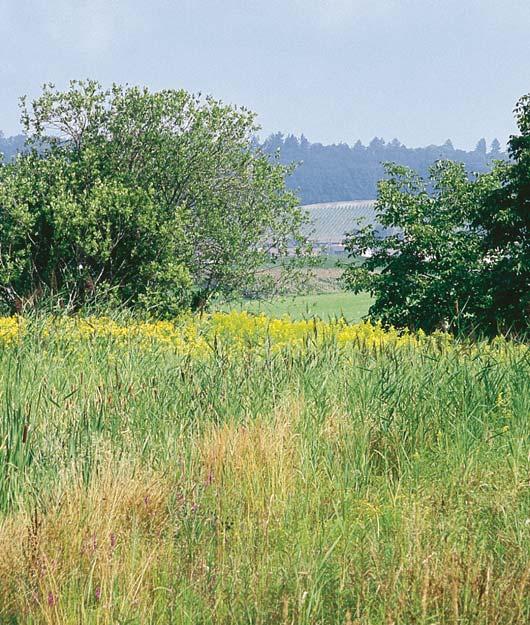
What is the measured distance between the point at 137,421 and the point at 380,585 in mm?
2192

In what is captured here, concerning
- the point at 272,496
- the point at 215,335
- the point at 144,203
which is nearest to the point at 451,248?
the point at 144,203

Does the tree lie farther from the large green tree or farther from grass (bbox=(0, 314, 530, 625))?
grass (bbox=(0, 314, 530, 625))

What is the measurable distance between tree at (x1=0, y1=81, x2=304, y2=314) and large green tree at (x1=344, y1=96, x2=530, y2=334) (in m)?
3.65

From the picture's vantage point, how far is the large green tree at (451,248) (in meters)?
19.3

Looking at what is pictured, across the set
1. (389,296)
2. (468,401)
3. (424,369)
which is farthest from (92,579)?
(389,296)

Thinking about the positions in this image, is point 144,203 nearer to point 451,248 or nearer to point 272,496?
point 451,248

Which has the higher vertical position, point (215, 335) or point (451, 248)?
point (215, 335)

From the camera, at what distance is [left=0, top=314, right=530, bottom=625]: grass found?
2.62 meters

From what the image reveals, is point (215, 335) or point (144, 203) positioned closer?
point (215, 335)

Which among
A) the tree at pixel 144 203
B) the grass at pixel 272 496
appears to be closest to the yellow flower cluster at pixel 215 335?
the grass at pixel 272 496

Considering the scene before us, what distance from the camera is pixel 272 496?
3295 millimetres

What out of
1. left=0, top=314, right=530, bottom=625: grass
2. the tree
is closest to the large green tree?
the tree

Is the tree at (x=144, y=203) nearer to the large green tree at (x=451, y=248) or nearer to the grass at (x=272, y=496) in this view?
the large green tree at (x=451, y=248)

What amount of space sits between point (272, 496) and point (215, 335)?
9.30ft
